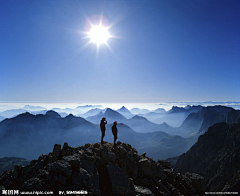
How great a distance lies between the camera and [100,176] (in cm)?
1534

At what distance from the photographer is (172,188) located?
17.9 m

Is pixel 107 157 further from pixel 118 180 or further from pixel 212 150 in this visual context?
pixel 212 150

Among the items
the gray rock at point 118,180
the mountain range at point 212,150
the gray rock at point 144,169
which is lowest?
the mountain range at point 212,150

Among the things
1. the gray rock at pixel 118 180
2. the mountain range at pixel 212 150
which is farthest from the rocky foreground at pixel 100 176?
the mountain range at pixel 212 150

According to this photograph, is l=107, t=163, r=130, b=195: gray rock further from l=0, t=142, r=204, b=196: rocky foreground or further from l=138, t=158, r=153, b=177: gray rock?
l=138, t=158, r=153, b=177: gray rock

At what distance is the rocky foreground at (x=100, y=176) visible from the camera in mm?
11547

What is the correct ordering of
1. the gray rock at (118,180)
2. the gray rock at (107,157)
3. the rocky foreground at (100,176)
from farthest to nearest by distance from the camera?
the gray rock at (107,157)
the gray rock at (118,180)
the rocky foreground at (100,176)

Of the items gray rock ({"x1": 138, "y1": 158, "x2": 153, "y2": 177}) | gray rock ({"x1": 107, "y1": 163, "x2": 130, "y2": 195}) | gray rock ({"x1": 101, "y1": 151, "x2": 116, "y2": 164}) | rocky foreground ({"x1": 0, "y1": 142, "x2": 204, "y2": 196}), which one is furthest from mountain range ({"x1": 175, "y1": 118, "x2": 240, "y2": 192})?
gray rock ({"x1": 107, "y1": 163, "x2": 130, "y2": 195})

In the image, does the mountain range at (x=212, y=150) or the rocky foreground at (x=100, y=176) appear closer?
the rocky foreground at (x=100, y=176)

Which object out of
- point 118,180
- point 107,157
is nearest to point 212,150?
point 107,157

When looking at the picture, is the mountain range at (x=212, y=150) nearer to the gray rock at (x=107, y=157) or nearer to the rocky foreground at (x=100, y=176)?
the rocky foreground at (x=100, y=176)

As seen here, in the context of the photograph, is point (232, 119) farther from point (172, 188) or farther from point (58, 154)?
point (58, 154)

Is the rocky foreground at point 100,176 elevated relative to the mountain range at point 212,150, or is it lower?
elevated

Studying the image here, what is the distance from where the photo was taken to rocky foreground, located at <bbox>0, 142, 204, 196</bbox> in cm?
1155
